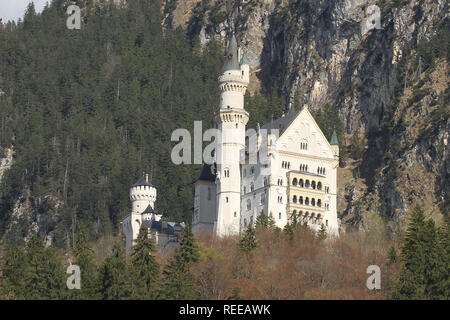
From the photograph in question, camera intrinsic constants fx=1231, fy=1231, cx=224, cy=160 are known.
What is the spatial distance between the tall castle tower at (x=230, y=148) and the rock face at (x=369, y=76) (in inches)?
841

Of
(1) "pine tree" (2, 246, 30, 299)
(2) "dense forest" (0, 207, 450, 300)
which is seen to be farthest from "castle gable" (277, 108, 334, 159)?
(1) "pine tree" (2, 246, 30, 299)

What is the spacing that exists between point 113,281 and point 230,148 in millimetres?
35515

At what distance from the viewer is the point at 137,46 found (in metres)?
185

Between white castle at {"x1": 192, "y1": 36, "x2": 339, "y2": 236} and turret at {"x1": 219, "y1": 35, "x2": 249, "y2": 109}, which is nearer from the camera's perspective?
white castle at {"x1": 192, "y1": 36, "x2": 339, "y2": 236}

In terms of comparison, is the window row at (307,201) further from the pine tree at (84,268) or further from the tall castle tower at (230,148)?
the pine tree at (84,268)

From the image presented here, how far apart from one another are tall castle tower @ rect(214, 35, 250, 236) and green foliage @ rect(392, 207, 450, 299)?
95.4 ft

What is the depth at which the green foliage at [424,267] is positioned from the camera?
8225 cm

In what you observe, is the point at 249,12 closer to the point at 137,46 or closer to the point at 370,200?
the point at 137,46

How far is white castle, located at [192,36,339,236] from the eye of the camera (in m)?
113

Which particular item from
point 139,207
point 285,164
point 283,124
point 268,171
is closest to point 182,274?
point 268,171

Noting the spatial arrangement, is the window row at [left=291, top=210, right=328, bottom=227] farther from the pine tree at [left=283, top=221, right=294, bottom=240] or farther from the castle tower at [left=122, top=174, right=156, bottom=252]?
the castle tower at [left=122, top=174, right=156, bottom=252]

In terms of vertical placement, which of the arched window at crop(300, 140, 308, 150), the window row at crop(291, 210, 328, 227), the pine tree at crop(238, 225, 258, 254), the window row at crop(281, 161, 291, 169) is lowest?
the pine tree at crop(238, 225, 258, 254)

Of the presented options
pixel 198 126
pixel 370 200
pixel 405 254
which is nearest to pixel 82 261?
pixel 405 254

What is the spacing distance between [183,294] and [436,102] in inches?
2441
